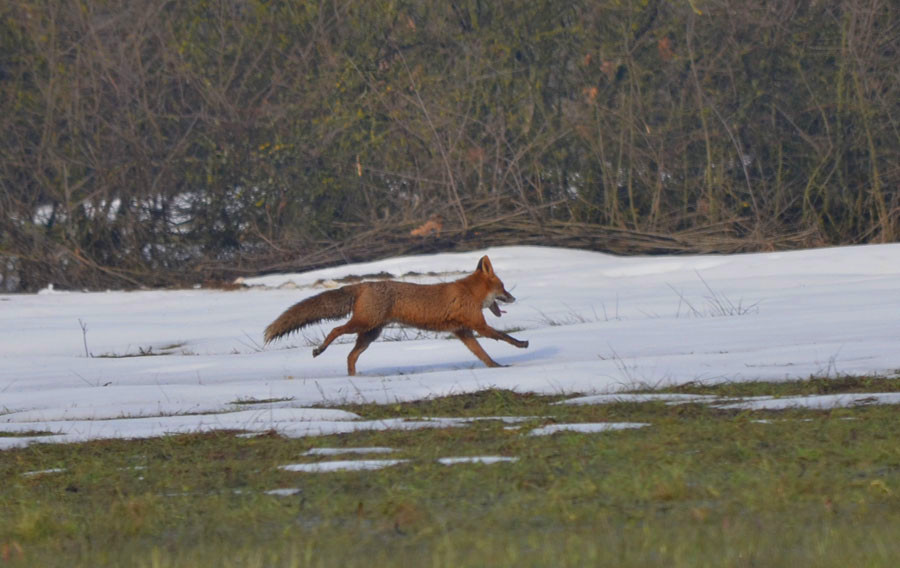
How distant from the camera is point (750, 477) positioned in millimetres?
5207

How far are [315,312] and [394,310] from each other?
674mm

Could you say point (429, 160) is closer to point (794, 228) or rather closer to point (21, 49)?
point (794, 228)

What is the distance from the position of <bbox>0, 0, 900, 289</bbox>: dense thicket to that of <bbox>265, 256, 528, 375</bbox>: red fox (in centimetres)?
966

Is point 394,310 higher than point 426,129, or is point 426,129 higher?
point 426,129

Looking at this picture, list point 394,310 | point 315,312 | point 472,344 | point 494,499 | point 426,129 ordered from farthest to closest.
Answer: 1. point 426,129
2. point 472,344
3. point 315,312
4. point 394,310
5. point 494,499

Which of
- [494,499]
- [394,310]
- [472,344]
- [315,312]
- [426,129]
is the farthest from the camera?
[426,129]

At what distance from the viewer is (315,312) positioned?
989cm

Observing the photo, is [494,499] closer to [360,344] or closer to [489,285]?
[360,344]

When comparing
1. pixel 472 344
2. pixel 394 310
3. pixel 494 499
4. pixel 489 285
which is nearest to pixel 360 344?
pixel 394 310

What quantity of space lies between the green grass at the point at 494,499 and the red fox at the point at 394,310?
2.75 meters

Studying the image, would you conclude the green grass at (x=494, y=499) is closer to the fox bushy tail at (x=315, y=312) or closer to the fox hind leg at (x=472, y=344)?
the fox bushy tail at (x=315, y=312)

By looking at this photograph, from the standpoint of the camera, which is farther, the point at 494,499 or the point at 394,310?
the point at 394,310

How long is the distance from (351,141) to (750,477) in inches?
648

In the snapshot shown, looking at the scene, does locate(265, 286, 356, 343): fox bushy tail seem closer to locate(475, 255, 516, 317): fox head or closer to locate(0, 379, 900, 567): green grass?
locate(475, 255, 516, 317): fox head
